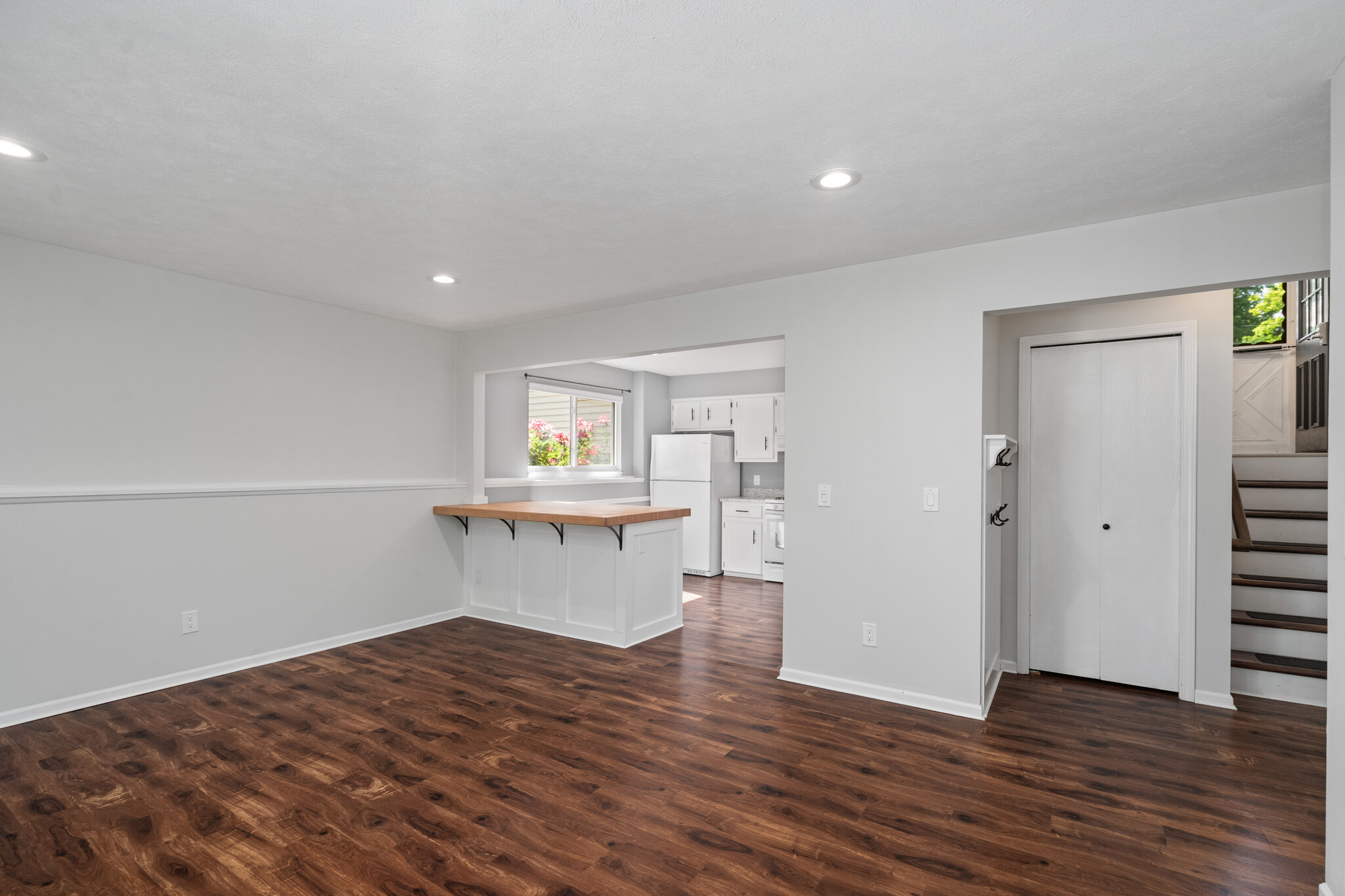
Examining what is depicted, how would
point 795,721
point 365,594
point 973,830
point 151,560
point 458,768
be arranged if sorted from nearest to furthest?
point 973,830 → point 458,768 → point 795,721 → point 151,560 → point 365,594

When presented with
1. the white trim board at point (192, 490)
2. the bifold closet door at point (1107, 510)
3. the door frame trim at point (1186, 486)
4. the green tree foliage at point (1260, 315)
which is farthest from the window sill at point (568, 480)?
the green tree foliage at point (1260, 315)

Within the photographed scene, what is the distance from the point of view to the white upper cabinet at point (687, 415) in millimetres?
7895

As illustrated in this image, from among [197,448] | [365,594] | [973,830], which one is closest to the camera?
[973,830]

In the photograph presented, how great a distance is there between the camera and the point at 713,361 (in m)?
7.03

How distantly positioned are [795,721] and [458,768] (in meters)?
1.57

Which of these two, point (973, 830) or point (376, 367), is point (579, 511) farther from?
point (973, 830)

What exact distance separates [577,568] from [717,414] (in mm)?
3408

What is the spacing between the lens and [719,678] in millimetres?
3879

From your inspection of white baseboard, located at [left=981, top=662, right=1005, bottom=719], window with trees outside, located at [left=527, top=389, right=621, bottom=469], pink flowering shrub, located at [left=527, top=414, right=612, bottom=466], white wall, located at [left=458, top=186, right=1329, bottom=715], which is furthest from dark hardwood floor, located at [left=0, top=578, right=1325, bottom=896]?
window with trees outside, located at [left=527, top=389, right=621, bottom=469]

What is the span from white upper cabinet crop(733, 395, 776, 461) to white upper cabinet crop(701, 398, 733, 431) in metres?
0.07

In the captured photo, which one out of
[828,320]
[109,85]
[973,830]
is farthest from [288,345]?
[973,830]

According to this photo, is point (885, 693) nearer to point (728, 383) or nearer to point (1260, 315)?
point (728, 383)

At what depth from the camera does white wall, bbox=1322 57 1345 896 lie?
1.74 m

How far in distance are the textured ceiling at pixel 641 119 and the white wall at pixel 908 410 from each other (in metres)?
0.19
